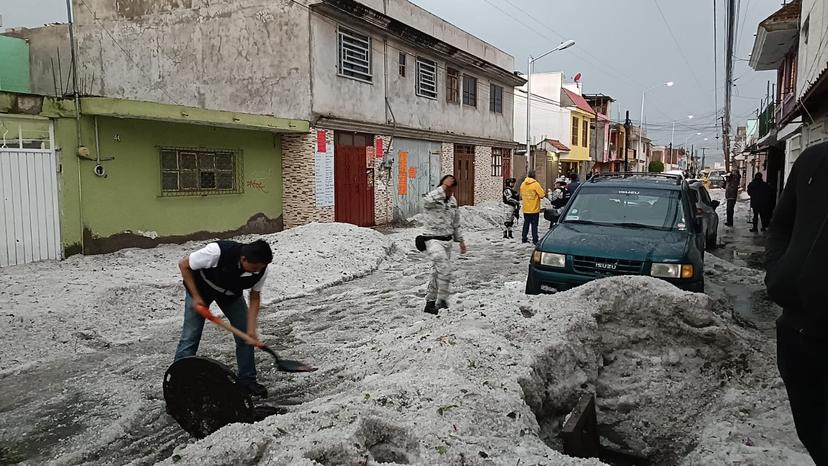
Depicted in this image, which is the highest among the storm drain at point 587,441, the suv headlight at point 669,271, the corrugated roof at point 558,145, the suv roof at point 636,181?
the corrugated roof at point 558,145

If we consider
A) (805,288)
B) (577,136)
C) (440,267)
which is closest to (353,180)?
(440,267)

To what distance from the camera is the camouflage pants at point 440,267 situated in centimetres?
782

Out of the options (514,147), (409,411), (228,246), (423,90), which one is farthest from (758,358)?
(514,147)

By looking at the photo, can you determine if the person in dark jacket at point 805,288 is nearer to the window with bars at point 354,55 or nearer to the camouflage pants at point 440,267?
the camouflage pants at point 440,267

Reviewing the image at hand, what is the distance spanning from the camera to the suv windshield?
26.1ft

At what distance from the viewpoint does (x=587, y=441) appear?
13.6 feet

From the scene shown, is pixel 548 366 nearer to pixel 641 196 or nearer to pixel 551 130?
pixel 641 196

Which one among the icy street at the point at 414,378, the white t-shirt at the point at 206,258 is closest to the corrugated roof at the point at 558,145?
the icy street at the point at 414,378

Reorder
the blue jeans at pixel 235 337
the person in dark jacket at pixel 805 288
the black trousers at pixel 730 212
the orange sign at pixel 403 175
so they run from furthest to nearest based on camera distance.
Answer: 1. the black trousers at pixel 730 212
2. the orange sign at pixel 403 175
3. the blue jeans at pixel 235 337
4. the person in dark jacket at pixel 805 288

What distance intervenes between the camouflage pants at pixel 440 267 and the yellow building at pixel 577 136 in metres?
36.8

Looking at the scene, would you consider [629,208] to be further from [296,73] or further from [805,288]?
[296,73]

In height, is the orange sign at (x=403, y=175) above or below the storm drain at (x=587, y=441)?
above

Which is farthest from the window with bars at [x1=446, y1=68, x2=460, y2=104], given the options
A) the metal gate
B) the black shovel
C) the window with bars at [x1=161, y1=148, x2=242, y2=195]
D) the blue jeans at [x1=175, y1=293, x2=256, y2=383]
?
the blue jeans at [x1=175, y1=293, x2=256, y2=383]

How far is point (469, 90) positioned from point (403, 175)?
274 inches
